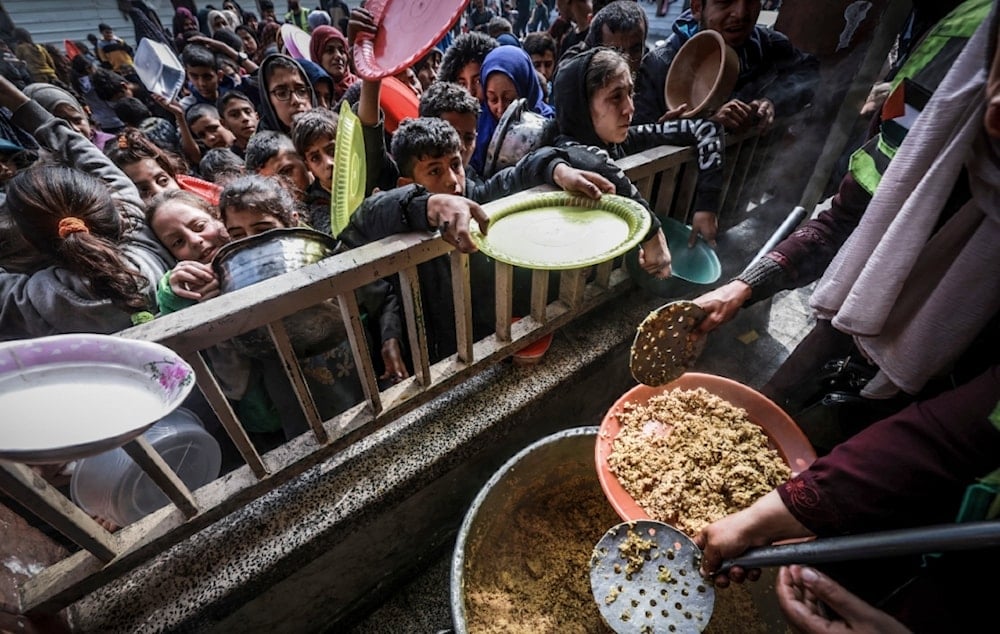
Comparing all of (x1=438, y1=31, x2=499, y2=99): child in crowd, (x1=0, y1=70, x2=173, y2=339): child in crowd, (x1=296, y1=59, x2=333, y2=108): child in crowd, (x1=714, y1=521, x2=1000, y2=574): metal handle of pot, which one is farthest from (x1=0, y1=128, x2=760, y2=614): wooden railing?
(x1=296, y1=59, x2=333, y2=108): child in crowd

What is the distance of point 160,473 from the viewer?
1301 mm

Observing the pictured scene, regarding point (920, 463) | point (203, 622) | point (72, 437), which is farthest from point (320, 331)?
point (920, 463)

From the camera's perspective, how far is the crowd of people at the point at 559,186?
3.20ft

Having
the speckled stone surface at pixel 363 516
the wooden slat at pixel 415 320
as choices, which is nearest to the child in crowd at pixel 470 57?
the speckled stone surface at pixel 363 516

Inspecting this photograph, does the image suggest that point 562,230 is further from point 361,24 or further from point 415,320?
point 361,24

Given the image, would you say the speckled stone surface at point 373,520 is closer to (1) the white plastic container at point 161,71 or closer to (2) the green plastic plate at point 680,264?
(2) the green plastic plate at point 680,264

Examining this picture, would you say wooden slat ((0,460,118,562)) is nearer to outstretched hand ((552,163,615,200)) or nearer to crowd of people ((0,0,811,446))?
crowd of people ((0,0,811,446))

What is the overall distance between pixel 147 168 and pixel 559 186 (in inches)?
125

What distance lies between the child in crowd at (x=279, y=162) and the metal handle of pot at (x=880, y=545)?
2.99 m

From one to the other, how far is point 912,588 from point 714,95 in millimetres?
2530

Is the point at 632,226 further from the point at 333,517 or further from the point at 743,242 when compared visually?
the point at 743,242

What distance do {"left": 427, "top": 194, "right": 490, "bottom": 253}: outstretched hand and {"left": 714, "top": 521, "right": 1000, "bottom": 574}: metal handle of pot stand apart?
3.97 ft

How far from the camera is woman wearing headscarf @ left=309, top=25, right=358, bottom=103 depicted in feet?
16.6

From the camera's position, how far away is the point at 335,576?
189cm
